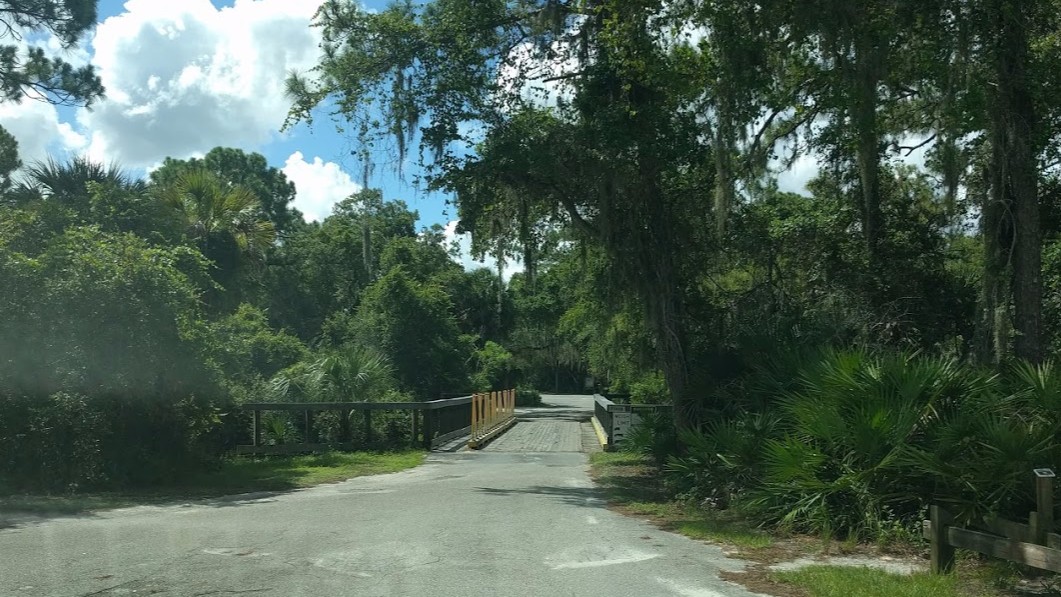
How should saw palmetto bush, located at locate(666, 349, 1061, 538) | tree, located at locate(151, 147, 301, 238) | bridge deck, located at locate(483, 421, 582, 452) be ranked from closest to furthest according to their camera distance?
1. saw palmetto bush, located at locate(666, 349, 1061, 538)
2. bridge deck, located at locate(483, 421, 582, 452)
3. tree, located at locate(151, 147, 301, 238)

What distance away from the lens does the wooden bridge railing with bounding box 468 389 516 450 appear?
24.5 metres

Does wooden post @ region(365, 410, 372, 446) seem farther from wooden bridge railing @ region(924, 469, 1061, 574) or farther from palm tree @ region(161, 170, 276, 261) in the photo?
wooden bridge railing @ region(924, 469, 1061, 574)

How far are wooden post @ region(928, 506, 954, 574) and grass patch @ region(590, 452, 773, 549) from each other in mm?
1940

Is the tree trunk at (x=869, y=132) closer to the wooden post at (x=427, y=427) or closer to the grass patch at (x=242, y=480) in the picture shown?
the grass patch at (x=242, y=480)

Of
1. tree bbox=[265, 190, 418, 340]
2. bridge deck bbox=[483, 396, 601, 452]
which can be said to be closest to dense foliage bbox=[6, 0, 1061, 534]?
bridge deck bbox=[483, 396, 601, 452]

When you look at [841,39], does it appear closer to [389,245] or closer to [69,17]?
[69,17]

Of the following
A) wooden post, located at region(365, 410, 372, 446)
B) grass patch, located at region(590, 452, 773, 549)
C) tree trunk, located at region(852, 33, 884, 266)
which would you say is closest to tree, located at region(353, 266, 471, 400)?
wooden post, located at region(365, 410, 372, 446)

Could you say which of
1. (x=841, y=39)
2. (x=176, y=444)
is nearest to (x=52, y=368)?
(x=176, y=444)

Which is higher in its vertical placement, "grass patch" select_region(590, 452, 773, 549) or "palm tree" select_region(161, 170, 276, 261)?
"palm tree" select_region(161, 170, 276, 261)

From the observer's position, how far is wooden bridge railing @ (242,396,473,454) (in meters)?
19.3

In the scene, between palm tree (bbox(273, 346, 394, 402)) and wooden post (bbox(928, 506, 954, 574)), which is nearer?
wooden post (bbox(928, 506, 954, 574))

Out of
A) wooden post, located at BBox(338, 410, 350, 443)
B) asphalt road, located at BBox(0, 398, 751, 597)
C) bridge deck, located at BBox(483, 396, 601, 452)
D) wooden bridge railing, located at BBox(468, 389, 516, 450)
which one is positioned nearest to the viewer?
asphalt road, located at BBox(0, 398, 751, 597)

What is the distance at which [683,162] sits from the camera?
1529cm

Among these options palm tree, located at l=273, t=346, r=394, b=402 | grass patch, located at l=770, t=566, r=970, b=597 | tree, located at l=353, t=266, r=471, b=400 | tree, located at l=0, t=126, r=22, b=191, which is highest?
tree, located at l=0, t=126, r=22, b=191
